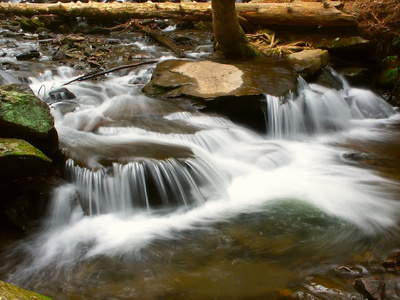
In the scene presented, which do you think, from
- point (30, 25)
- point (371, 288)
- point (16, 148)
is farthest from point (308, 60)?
point (30, 25)

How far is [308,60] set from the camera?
7258mm

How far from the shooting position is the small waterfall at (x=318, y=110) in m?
6.11

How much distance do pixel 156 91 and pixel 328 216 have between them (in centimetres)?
409

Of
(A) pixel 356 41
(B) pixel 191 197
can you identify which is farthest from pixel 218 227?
(A) pixel 356 41

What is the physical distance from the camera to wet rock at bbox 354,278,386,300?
7.96ft

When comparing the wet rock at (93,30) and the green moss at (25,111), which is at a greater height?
the wet rock at (93,30)

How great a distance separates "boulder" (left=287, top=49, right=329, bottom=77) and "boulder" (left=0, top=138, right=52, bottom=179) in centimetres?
559

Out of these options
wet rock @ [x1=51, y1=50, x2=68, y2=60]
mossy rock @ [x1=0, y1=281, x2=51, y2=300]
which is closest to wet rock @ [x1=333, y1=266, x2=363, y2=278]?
mossy rock @ [x1=0, y1=281, x2=51, y2=300]

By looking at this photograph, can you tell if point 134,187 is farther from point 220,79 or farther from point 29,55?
point 29,55

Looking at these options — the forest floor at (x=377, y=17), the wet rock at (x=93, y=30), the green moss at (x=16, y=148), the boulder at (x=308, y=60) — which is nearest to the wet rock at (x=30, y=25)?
the wet rock at (x=93, y=30)

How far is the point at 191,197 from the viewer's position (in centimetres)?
411

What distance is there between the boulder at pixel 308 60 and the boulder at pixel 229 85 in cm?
28

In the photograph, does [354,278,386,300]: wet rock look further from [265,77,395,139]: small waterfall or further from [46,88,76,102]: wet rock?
[46,88,76,102]: wet rock

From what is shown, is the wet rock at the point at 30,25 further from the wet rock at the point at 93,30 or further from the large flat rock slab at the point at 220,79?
the large flat rock slab at the point at 220,79
